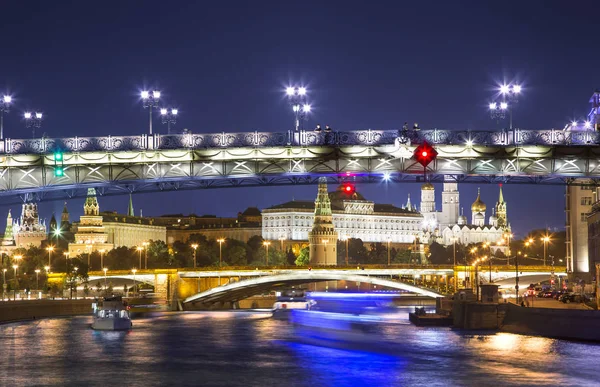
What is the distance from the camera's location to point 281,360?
208 ft

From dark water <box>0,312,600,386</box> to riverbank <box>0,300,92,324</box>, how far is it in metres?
10.7

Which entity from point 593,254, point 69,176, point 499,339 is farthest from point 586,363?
point 593,254

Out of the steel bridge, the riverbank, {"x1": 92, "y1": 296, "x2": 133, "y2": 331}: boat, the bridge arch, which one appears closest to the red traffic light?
the steel bridge

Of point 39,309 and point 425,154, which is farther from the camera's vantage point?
point 39,309

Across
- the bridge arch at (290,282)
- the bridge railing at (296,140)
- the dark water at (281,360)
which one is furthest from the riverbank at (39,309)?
the bridge railing at (296,140)

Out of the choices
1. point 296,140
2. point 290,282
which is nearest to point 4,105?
point 296,140

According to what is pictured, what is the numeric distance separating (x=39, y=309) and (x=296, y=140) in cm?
5701

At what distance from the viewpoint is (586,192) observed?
14200 centimetres

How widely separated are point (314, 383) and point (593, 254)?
7361 cm

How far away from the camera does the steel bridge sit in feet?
181

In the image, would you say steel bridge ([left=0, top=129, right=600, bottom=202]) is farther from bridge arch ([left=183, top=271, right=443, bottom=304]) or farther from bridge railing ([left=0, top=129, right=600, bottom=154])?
bridge arch ([left=183, top=271, right=443, bottom=304])

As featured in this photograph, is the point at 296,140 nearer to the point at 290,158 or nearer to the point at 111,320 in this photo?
the point at 290,158

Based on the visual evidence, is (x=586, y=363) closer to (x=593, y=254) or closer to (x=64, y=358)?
(x=64, y=358)

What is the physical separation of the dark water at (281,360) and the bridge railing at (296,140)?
1105 cm
